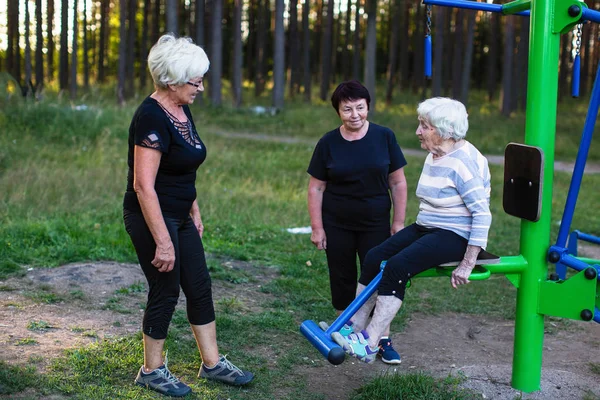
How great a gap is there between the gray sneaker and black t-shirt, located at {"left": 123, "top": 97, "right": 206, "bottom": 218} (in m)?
0.89

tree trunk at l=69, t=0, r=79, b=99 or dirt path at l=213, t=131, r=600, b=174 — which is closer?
dirt path at l=213, t=131, r=600, b=174

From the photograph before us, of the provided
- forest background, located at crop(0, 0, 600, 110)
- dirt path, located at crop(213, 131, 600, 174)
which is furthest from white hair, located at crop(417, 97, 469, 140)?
dirt path, located at crop(213, 131, 600, 174)

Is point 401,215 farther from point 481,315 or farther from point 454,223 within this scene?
point 481,315

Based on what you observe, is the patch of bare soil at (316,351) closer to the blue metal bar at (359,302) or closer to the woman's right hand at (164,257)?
the blue metal bar at (359,302)

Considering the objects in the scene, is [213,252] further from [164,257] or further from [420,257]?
[420,257]

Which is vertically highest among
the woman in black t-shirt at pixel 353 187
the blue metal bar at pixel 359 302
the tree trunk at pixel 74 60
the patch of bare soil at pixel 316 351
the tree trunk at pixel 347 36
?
the tree trunk at pixel 347 36

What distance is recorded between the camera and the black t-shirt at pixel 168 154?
3.38 meters

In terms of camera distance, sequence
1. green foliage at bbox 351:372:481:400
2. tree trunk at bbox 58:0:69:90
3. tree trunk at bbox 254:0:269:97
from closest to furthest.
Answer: green foliage at bbox 351:372:481:400
tree trunk at bbox 58:0:69:90
tree trunk at bbox 254:0:269:97

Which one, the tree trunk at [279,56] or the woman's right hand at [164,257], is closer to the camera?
the woman's right hand at [164,257]

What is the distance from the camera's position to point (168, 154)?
3455 mm

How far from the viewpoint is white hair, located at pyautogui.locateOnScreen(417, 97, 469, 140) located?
3455 mm

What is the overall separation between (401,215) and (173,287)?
149 centimetres

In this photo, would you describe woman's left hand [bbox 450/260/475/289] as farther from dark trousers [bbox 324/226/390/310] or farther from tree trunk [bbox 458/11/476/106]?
tree trunk [bbox 458/11/476/106]

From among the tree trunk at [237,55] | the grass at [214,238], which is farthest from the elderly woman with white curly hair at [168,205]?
the tree trunk at [237,55]
